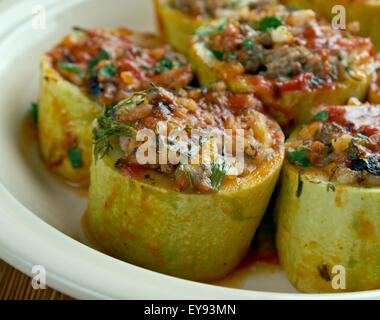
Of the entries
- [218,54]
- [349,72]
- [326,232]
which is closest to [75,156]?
[218,54]

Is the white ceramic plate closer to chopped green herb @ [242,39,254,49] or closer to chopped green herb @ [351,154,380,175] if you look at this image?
chopped green herb @ [351,154,380,175]

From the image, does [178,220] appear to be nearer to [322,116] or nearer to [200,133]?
[200,133]

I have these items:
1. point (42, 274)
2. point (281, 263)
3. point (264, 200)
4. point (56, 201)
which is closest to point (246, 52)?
point (264, 200)

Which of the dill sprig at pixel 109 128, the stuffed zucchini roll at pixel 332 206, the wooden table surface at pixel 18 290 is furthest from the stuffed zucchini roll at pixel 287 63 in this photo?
the wooden table surface at pixel 18 290

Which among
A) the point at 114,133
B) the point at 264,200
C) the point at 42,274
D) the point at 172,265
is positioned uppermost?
the point at 114,133

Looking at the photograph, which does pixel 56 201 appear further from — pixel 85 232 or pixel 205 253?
pixel 205 253

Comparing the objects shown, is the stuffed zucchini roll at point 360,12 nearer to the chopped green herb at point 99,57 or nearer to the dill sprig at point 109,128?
the chopped green herb at point 99,57
